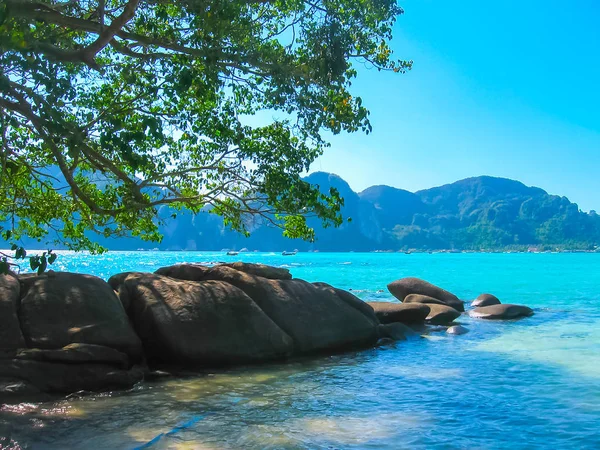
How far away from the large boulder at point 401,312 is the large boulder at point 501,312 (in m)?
4.11

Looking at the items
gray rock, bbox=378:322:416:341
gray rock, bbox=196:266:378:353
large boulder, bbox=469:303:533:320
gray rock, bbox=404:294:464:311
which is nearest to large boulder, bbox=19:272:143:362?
gray rock, bbox=196:266:378:353

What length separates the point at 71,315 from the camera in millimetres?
9508

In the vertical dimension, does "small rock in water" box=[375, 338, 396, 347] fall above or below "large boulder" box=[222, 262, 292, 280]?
below

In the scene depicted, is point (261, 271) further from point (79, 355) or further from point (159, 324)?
point (79, 355)

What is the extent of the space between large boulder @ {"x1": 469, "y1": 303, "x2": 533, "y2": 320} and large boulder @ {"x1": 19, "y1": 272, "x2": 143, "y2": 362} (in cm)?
1546

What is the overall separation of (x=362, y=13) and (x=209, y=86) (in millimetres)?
3342

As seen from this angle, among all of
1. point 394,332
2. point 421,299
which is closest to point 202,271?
point 394,332

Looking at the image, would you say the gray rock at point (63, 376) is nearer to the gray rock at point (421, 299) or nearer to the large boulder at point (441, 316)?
the large boulder at point (441, 316)

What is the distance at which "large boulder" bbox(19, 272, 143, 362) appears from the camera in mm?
9102

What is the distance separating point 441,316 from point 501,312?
3663 millimetres

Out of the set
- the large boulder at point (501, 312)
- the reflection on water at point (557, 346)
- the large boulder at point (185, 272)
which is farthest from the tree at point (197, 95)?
the large boulder at point (501, 312)

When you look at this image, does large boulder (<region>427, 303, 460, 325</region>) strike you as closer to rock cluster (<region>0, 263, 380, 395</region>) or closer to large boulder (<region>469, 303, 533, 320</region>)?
large boulder (<region>469, 303, 533, 320</region>)

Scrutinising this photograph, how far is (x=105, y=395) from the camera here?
8602 millimetres

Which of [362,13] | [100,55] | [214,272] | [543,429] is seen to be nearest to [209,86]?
[362,13]
